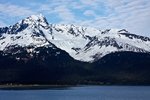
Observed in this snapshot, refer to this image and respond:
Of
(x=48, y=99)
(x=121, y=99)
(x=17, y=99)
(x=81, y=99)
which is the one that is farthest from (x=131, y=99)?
(x=17, y=99)

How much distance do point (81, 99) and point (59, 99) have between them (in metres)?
8.76

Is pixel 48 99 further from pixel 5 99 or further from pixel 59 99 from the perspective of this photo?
pixel 5 99

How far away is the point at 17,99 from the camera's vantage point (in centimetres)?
17250

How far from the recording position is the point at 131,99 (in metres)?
171

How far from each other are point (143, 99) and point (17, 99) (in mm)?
48876

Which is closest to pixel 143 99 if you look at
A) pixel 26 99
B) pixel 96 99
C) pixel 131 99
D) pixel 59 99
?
pixel 131 99

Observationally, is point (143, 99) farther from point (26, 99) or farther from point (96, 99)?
point (26, 99)

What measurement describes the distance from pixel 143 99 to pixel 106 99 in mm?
14636

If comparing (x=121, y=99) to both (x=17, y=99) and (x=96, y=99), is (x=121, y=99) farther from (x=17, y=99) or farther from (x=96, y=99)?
(x=17, y=99)

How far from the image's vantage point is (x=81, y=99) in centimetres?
17500

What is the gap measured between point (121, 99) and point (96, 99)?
9.82 meters

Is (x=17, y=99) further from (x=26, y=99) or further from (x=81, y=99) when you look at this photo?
(x=81, y=99)

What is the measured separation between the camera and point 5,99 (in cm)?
17012

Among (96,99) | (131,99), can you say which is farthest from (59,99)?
(131,99)
